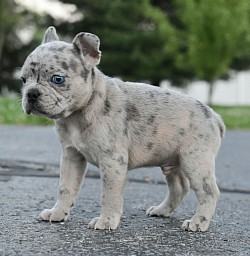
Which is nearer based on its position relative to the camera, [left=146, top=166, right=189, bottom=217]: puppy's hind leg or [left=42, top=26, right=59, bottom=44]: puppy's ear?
[left=42, top=26, right=59, bottom=44]: puppy's ear

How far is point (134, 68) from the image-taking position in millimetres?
25219

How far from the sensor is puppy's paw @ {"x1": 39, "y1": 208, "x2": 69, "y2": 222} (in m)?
3.20

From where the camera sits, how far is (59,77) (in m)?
2.94

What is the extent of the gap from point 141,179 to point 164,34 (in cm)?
1738

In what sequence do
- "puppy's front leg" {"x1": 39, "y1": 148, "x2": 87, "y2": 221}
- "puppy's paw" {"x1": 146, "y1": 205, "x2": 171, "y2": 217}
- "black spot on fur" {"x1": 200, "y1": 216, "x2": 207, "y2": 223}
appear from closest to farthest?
"black spot on fur" {"x1": 200, "y1": 216, "x2": 207, "y2": 223}, "puppy's front leg" {"x1": 39, "y1": 148, "x2": 87, "y2": 221}, "puppy's paw" {"x1": 146, "y1": 205, "x2": 171, "y2": 217}

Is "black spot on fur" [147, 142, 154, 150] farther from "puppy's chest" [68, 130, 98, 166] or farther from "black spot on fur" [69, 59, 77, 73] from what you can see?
"black spot on fur" [69, 59, 77, 73]

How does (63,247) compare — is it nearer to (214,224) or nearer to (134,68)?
(214,224)

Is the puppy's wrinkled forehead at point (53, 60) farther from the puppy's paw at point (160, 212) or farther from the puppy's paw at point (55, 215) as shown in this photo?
the puppy's paw at point (160, 212)

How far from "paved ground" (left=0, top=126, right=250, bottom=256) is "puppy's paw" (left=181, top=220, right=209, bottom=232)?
0.03m

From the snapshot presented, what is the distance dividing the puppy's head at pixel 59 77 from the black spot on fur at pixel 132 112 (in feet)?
0.76

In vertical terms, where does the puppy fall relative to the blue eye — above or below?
below

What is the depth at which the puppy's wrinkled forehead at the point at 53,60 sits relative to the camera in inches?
115

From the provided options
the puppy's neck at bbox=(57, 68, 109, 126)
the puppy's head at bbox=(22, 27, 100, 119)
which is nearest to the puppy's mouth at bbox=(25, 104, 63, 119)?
the puppy's head at bbox=(22, 27, 100, 119)

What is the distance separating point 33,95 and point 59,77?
15 centimetres
